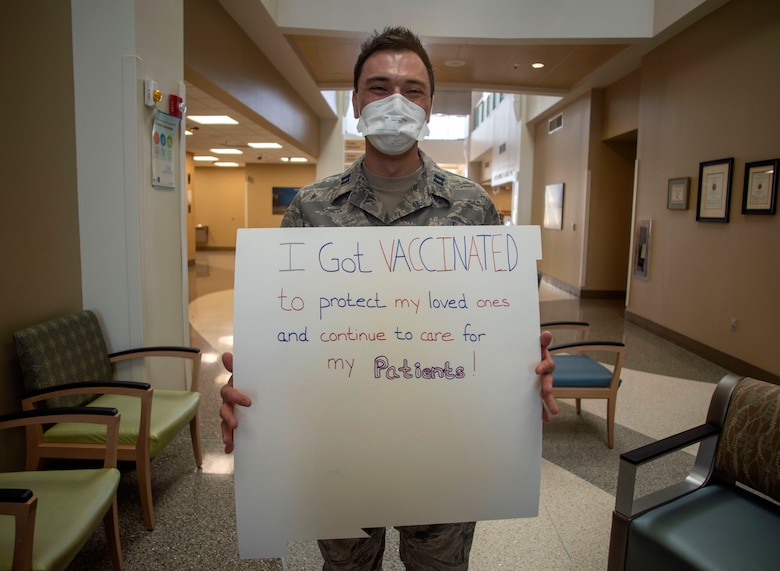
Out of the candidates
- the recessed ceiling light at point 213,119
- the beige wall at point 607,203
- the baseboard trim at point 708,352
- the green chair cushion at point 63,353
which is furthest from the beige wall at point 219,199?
the green chair cushion at point 63,353

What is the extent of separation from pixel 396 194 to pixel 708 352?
5.09 m

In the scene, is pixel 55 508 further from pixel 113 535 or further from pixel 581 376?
pixel 581 376

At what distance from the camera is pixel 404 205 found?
130 centimetres

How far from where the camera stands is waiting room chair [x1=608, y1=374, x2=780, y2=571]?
4.89ft

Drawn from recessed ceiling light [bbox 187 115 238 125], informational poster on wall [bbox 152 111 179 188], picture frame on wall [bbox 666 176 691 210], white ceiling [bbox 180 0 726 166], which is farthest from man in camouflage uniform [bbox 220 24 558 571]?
recessed ceiling light [bbox 187 115 238 125]

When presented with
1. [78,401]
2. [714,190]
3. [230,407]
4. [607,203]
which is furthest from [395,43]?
[607,203]

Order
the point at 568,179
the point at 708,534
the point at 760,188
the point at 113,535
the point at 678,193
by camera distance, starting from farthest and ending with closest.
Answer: the point at 568,179
the point at 678,193
the point at 760,188
the point at 113,535
the point at 708,534

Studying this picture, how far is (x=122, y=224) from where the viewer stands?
8.98 ft

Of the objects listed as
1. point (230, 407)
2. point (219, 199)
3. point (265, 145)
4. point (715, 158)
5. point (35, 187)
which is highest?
point (265, 145)

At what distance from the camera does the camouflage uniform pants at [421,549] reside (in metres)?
1.23

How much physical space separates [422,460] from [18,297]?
7.12ft

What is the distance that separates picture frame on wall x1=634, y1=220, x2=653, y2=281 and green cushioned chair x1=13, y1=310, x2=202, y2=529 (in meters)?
6.11

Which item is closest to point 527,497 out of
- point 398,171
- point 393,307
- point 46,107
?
point 393,307

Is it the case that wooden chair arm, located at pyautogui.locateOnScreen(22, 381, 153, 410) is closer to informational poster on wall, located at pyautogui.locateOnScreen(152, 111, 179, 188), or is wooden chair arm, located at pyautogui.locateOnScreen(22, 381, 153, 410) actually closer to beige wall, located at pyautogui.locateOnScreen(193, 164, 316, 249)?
informational poster on wall, located at pyautogui.locateOnScreen(152, 111, 179, 188)
